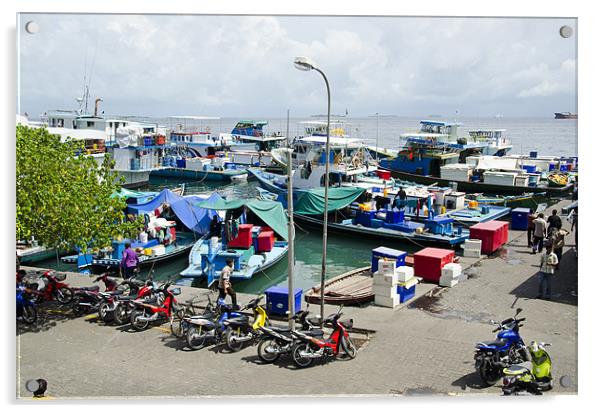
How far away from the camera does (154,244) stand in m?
21.9

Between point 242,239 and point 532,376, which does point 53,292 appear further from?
point 532,376

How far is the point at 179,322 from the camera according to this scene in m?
12.4

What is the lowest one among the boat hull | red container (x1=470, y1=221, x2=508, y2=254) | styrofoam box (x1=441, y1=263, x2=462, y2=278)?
styrofoam box (x1=441, y1=263, x2=462, y2=278)

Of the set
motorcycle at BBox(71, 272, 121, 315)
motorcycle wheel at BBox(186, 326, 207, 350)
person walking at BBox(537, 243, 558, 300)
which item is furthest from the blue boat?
person walking at BBox(537, 243, 558, 300)

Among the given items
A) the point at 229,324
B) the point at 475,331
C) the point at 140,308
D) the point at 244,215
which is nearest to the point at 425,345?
the point at 475,331

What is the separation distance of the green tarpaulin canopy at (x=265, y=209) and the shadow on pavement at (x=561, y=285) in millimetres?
9228

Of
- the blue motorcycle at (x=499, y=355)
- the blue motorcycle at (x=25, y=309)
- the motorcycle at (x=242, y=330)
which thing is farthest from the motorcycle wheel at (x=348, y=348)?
the blue motorcycle at (x=25, y=309)

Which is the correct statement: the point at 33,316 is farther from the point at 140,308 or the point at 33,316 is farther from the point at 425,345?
the point at 425,345

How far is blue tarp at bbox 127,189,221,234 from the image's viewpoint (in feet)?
77.6

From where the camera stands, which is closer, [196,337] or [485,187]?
[196,337]

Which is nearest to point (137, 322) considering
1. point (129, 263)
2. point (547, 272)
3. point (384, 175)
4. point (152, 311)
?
point (152, 311)

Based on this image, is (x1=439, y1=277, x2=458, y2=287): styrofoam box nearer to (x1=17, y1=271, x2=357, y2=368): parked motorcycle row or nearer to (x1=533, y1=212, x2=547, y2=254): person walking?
(x1=17, y1=271, x2=357, y2=368): parked motorcycle row

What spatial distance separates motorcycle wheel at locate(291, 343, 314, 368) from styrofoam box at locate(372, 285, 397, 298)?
4261 mm

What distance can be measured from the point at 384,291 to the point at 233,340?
4.46 m
